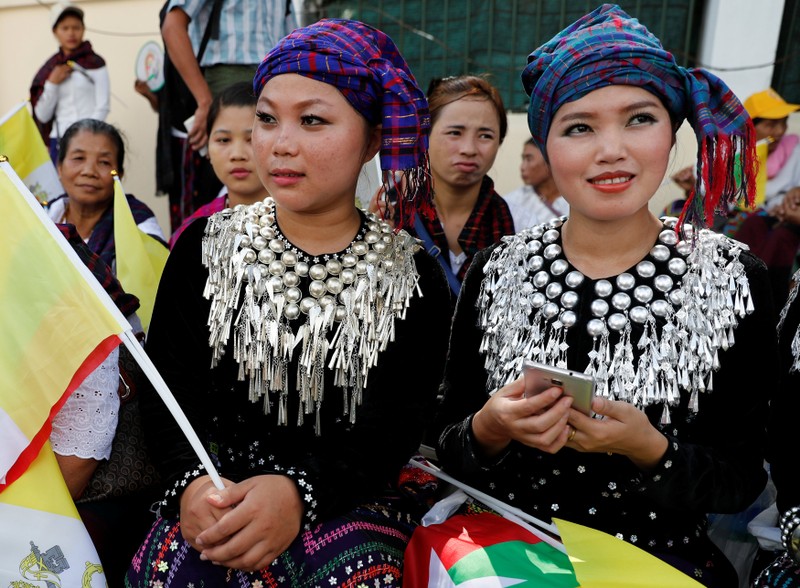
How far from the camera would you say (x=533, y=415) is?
70.0 inches

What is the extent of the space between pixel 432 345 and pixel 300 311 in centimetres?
38

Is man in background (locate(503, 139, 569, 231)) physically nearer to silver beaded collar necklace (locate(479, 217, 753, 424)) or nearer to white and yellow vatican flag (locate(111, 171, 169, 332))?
white and yellow vatican flag (locate(111, 171, 169, 332))

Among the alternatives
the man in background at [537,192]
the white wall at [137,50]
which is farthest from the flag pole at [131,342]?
the white wall at [137,50]

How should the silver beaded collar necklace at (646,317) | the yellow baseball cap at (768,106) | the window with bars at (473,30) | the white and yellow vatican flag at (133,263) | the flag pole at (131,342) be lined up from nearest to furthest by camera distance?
the flag pole at (131,342) < the silver beaded collar necklace at (646,317) < the white and yellow vatican flag at (133,263) < the yellow baseball cap at (768,106) < the window with bars at (473,30)

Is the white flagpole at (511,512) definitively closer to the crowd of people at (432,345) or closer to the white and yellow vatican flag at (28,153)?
the crowd of people at (432,345)

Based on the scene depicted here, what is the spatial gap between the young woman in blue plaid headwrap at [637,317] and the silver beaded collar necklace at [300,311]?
0.32 metres

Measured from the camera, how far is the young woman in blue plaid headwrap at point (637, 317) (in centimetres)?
190

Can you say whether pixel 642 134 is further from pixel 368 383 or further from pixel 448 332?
pixel 368 383

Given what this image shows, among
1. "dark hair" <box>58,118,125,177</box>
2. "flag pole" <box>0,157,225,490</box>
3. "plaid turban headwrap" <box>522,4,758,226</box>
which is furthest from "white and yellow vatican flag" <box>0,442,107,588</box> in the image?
"dark hair" <box>58,118,125,177</box>

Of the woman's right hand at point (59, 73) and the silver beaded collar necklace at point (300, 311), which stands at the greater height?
the woman's right hand at point (59, 73)

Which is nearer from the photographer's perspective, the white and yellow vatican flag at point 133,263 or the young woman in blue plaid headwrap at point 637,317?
the young woman in blue plaid headwrap at point 637,317

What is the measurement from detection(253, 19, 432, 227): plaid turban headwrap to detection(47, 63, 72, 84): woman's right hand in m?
4.54

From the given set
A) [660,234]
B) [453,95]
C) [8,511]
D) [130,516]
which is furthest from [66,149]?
[660,234]

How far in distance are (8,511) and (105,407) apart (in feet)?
1.11
